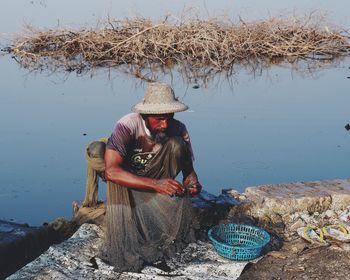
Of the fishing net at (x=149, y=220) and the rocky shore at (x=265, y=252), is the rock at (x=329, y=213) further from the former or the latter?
the fishing net at (x=149, y=220)

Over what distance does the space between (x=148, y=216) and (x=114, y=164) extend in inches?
16.5

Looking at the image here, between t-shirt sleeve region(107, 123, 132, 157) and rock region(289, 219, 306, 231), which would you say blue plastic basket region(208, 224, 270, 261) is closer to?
rock region(289, 219, 306, 231)

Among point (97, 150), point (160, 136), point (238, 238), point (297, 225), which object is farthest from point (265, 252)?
point (97, 150)

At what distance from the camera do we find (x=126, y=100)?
26.2 feet

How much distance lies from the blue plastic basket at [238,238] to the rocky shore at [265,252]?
5cm

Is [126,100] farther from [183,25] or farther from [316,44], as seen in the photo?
[316,44]

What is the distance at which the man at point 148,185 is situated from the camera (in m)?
2.94

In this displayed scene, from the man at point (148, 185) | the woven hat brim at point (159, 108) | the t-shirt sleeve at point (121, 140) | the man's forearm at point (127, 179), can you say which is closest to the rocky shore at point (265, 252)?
the man at point (148, 185)

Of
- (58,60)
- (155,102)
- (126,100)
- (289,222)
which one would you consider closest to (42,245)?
(155,102)

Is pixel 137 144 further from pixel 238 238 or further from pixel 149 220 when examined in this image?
pixel 238 238

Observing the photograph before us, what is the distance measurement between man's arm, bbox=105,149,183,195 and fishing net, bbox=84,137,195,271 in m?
0.09

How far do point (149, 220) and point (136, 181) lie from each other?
1.16ft

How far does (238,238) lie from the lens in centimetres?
345

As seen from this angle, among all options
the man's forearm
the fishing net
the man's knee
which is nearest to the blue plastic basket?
the fishing net
